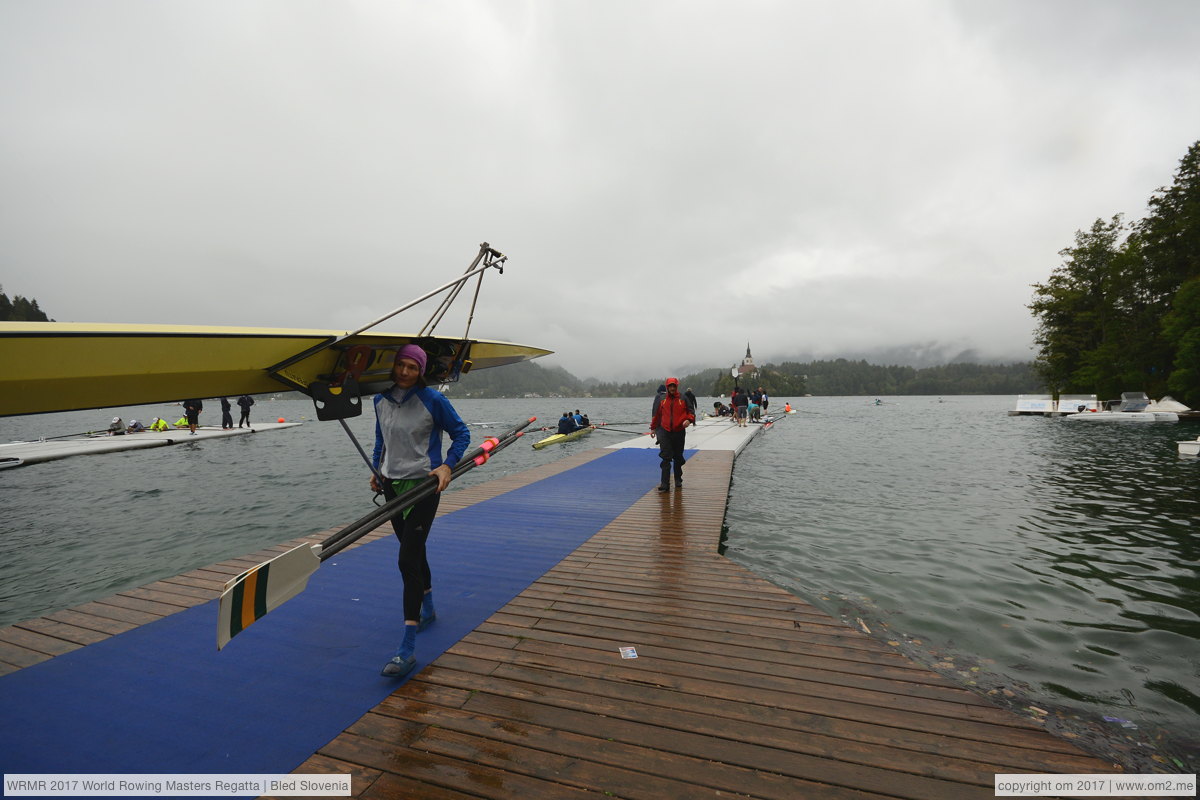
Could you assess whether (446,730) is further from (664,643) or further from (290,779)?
(664,643)

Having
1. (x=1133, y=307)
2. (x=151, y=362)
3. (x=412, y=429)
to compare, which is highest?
A: (x=1133, y=307)

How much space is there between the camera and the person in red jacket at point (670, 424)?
9.66m

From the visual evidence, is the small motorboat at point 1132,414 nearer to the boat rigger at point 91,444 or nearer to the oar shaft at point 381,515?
the oar shaft at point 381,515

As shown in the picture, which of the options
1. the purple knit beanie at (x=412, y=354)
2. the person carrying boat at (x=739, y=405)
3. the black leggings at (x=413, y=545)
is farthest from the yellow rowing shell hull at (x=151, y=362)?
the person carrying boat at (x=739, y=405)

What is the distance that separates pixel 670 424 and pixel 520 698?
6.92 metres

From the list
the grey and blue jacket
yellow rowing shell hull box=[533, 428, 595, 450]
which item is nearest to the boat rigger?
yellow rowing shell hull box=[533, 428, 595, 450]

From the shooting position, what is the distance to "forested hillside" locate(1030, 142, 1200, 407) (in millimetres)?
34844

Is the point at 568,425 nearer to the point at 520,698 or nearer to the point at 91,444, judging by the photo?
the point at 520,698

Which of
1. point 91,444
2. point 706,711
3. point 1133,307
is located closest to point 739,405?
point 706,711

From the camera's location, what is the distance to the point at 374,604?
496 cm

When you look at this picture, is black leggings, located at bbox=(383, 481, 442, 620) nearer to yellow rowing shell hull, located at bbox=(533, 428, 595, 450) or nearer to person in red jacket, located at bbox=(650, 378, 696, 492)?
person in red jacket, located at bbox=(650, 378, 696, 492)

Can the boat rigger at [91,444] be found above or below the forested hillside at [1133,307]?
below

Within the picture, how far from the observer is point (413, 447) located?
12.8 feet

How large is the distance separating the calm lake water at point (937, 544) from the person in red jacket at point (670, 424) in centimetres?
180
